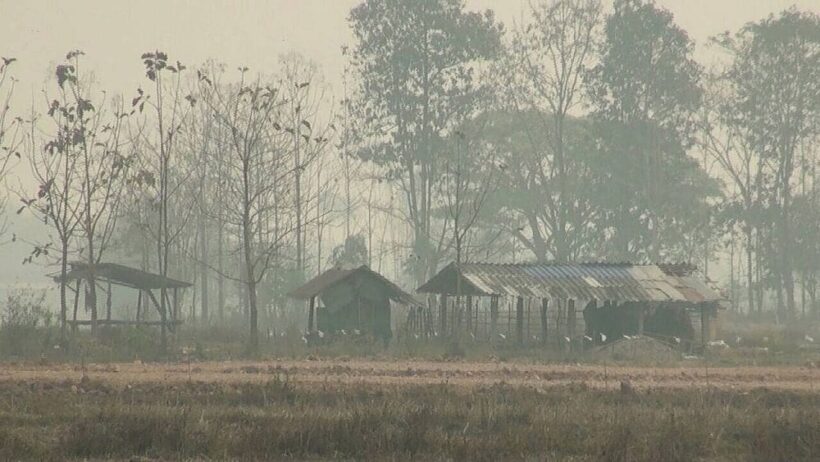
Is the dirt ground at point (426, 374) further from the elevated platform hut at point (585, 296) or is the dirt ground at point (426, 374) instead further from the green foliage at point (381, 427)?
the elevated platform hut at point (585, 296)

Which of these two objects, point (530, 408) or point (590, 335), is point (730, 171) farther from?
point (530, 408)

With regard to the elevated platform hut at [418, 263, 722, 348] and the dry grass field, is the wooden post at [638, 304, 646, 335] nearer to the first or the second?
the elevated platform hut at [418, 263, 722, 348]

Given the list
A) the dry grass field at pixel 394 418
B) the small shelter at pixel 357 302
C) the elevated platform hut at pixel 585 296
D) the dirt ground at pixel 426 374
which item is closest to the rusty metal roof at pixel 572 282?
the elevated platform hut at pixel 585 296

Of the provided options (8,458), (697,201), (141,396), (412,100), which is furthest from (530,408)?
(697,201)

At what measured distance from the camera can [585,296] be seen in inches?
1518

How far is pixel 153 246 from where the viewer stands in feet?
252

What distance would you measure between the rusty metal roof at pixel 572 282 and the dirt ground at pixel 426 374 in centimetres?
796

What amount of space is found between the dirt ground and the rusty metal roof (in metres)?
7.96

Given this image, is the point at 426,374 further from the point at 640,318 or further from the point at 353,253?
the point at 353,253

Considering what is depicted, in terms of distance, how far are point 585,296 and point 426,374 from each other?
1353 centimetres

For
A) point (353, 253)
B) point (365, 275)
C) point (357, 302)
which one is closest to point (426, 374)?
point (365, 275)

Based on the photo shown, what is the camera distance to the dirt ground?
76.2ft

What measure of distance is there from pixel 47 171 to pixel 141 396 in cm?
1932

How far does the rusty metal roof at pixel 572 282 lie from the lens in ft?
127
